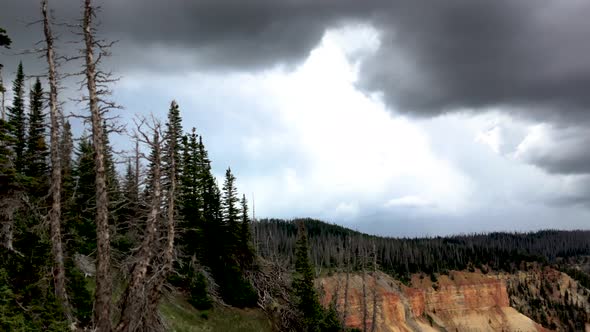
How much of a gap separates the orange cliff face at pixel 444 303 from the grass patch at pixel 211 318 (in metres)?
59.2

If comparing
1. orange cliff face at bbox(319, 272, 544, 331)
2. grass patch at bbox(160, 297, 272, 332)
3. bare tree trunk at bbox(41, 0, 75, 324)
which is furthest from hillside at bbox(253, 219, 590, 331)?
bare tree trunk at bbox(41, 0, 75, 324)

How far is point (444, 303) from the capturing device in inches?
5399

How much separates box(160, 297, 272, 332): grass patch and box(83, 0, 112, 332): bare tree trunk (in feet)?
80.2

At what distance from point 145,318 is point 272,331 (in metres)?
38.7

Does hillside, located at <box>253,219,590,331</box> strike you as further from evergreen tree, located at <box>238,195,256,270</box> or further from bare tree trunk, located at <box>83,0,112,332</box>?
bare tree trunk, located at <box>83,0,112,332</box>

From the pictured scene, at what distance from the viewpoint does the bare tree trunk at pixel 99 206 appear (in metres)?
14.5

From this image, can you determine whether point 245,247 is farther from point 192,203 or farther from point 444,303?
point 444,303

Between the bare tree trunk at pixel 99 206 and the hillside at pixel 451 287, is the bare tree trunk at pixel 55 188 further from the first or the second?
the hillside at pixel 451 287

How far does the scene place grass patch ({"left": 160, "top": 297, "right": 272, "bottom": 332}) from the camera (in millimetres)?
40859

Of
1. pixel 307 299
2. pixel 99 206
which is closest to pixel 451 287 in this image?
pixel 307 299

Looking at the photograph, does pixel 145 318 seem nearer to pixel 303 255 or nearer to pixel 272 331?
pixel 272 331

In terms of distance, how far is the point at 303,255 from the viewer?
192 feet

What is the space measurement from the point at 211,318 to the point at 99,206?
3505 cm

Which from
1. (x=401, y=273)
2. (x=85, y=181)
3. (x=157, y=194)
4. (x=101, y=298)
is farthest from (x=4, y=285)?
(x=401, y=273)
